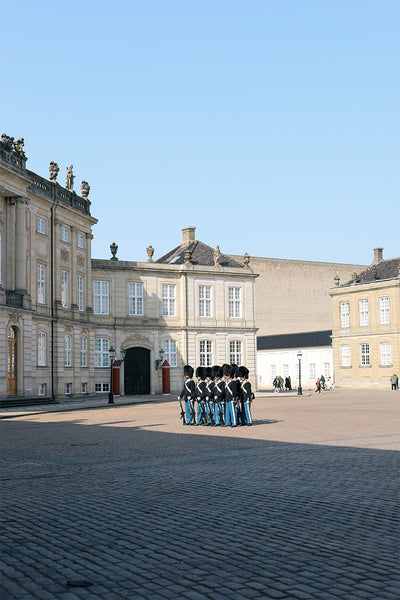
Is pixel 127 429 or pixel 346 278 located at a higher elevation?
pixel 346 278

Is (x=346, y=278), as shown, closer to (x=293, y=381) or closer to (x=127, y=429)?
(x=293, y=381)

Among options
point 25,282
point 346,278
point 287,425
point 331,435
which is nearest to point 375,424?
point 287,425

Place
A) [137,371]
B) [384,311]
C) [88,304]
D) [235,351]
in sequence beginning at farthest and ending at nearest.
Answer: [384,311] → [235,351] → [137,371] → [88,304]

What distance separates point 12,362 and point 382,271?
137 feet

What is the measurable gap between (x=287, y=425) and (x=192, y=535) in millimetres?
15372

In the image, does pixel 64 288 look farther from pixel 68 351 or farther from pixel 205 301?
pixel 205 301

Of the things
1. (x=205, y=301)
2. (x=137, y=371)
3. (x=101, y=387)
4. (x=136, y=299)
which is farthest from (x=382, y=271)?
(x=101, y=387)

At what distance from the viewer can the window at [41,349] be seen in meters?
42.6

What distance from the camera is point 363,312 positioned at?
232 ft

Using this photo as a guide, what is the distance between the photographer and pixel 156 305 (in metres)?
56.1

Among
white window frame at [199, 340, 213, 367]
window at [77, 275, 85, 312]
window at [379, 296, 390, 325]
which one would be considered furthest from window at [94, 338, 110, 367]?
window at [379, 296, 390, 325]

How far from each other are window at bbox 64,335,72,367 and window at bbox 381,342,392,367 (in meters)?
32.6

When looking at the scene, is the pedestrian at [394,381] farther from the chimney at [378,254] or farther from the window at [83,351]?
the window at [83,351]

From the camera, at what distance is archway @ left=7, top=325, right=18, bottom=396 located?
38.1 metres
